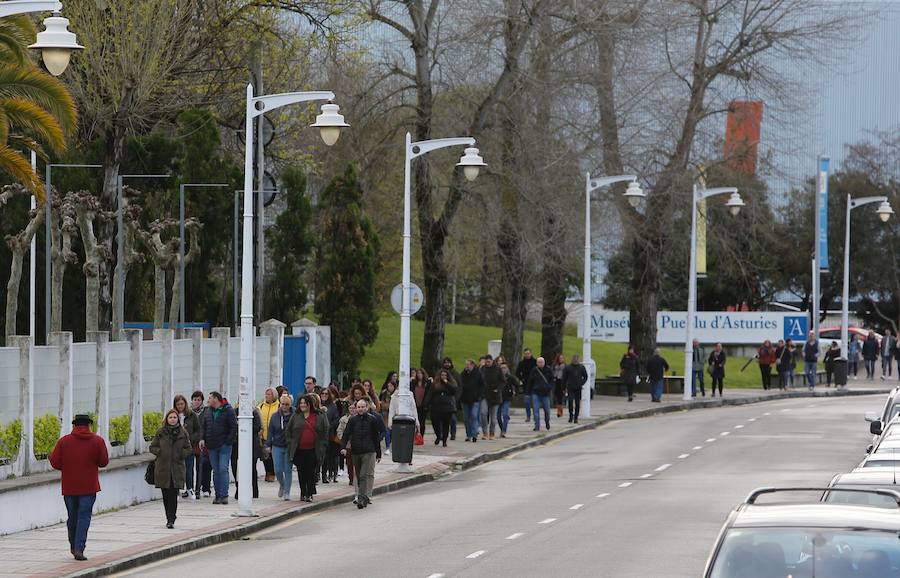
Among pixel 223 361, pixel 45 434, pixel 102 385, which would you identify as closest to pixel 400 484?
pixel 223 361

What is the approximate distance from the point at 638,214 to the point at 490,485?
24.9 metres

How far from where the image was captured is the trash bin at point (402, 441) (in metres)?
28.1

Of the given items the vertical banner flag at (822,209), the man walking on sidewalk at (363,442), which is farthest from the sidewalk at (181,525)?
the vertical banner flag at (822,209)

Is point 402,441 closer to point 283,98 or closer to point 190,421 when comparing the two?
point 190,421

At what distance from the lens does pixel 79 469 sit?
17547 millimetres

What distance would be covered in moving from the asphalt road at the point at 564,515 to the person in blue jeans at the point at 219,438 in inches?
67.5

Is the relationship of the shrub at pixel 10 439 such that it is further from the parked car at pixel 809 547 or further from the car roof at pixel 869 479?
the parked car at pixel 809 547

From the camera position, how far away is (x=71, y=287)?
39.9 meters

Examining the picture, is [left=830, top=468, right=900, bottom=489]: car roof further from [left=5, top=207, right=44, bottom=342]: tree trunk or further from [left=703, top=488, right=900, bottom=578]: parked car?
[left=5, top=207, right=44, bottom=342]: tree trunk

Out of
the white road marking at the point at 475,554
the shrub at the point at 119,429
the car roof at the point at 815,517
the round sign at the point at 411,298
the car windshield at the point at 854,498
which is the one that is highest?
the round sign at the point at 411,298

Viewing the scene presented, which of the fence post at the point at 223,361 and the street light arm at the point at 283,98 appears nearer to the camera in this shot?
the street light arm at the point at 283,98

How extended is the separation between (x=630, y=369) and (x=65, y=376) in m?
28.1

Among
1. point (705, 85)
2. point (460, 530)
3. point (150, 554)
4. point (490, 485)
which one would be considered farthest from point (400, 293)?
point (705, 85)

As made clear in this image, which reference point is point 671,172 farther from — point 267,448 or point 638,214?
point 267,448
